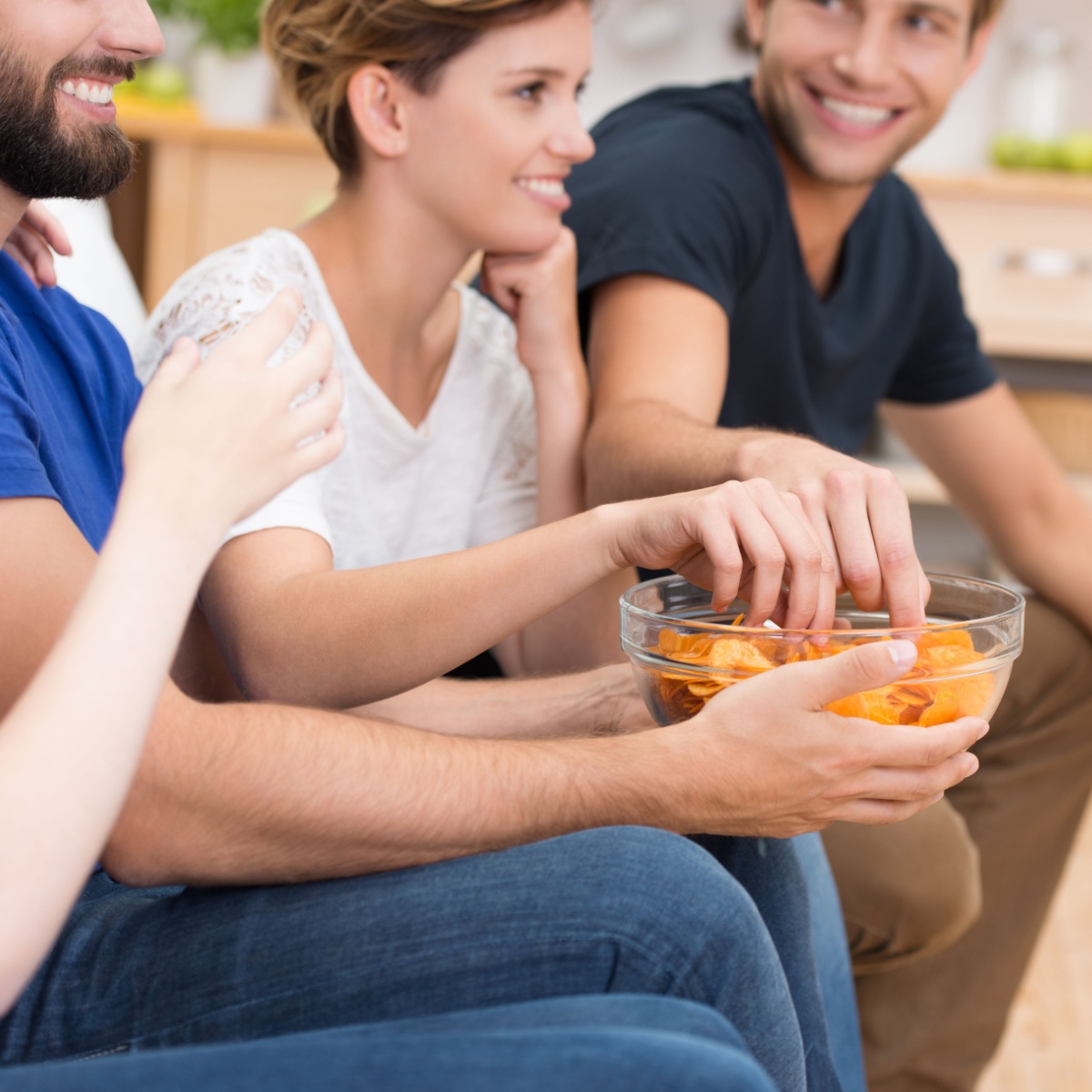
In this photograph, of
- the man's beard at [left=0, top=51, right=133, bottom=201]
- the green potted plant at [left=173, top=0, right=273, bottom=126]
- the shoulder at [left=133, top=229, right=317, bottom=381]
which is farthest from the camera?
the green potted plant at [left=173, top=0, right=273, bottom=126]

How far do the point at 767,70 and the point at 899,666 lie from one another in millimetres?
1115

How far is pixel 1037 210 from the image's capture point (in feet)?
9.84

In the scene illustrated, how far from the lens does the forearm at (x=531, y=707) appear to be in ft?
3.93

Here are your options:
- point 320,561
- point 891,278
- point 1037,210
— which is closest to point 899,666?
point 320,561

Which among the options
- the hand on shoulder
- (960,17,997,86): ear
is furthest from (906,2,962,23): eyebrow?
the hand on shoulder

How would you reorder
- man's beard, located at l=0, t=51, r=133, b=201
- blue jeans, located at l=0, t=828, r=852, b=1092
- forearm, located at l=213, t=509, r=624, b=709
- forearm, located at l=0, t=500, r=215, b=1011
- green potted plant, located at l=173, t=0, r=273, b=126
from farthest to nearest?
green potted plant, located at l=173, t=0, r=273, b=126
forearm, located at l=213, t=509, r=624, b=709
man's beard, located at l=0, t=51, r=133, b=201
blue jeans, located at l=0, t=828, r=852, b=1092
forearm, located at l=0, t=500, r=215, b=1011

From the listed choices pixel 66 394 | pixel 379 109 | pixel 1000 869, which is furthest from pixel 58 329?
pixel 1000 869

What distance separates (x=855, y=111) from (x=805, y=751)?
1063mm

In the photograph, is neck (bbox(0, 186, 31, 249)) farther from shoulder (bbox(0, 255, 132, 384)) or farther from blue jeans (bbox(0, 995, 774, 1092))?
blue jeans (bbox(0, 995, 774, 1092))

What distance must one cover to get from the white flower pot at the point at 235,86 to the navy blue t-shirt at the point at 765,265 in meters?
1.67

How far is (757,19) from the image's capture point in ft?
6.14

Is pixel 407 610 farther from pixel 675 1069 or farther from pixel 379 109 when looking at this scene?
pixel 379 109

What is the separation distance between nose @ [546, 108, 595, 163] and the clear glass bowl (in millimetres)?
540

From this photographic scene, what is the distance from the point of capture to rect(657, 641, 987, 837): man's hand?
34.4 inches
